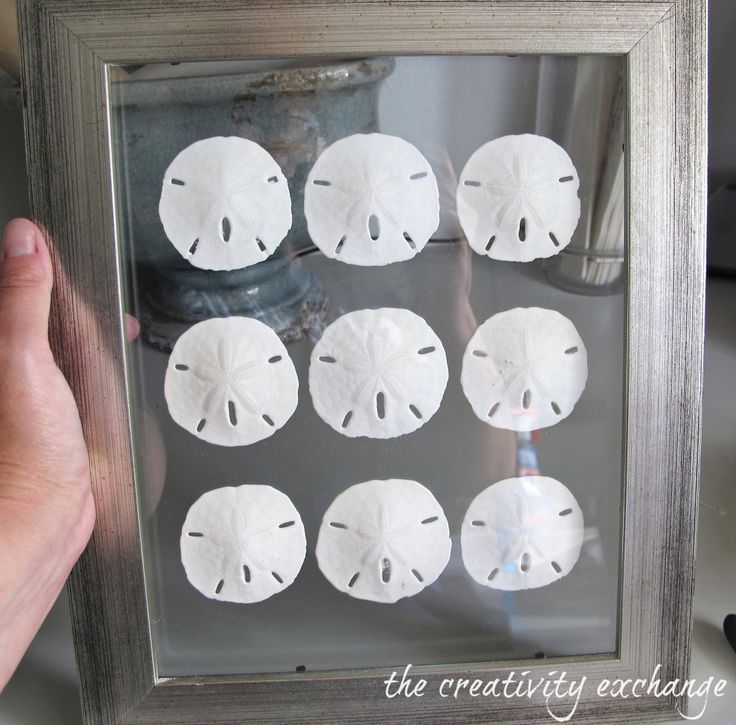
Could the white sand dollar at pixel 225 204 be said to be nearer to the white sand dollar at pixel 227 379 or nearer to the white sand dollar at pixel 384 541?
the white sand dollar at pixel 227 379

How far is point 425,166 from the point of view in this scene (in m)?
0.67

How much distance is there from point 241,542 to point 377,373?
216mm

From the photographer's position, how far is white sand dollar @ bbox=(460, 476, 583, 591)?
2.31 feet

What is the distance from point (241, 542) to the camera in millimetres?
683

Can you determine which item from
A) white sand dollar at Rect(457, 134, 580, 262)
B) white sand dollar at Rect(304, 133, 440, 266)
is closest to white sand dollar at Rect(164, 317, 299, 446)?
white sand dollar at Rect(304, 133, 440, 266)

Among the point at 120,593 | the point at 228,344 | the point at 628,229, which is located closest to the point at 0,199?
the point at 228,344

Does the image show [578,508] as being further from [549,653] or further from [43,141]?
[43,141]

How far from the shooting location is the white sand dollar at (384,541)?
0.69m

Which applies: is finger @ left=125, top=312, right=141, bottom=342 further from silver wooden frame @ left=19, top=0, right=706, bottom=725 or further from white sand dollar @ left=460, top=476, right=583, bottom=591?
white sand dollar @ left=460, top=476, right=583, bottom=591

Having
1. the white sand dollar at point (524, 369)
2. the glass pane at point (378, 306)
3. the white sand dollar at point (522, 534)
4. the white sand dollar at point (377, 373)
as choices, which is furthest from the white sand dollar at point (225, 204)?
→ the white sand dollar at point (522, 534)

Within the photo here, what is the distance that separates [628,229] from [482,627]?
0.43 meters

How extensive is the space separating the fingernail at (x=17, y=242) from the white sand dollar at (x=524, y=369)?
43cm

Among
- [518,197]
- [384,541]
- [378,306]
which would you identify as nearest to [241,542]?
[384,541]

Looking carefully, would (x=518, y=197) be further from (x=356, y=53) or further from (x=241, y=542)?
(x=241, y=542)
